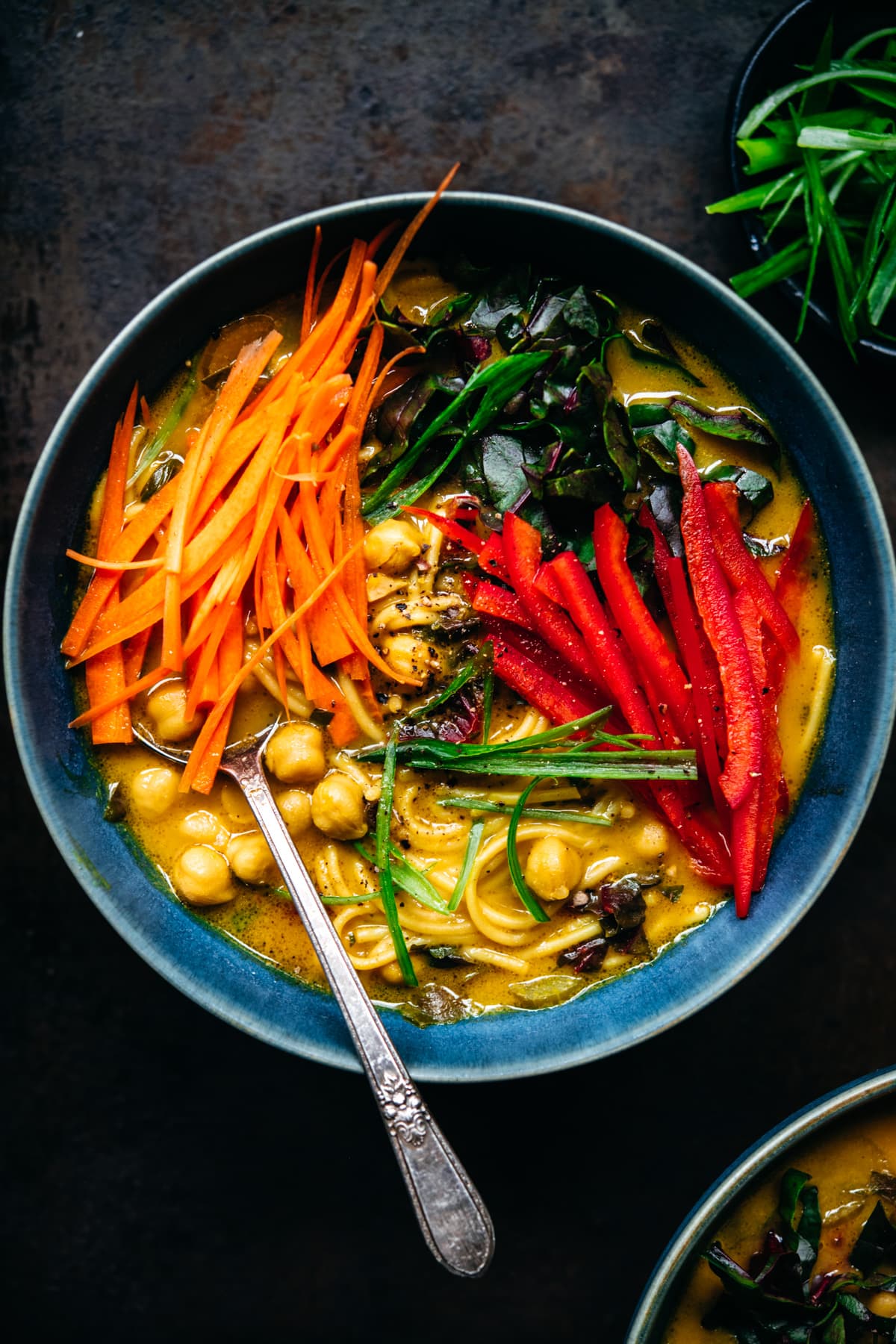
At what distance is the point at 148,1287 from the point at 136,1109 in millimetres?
601

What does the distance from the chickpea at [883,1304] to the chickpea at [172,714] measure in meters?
2.48

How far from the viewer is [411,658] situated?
9.61ft

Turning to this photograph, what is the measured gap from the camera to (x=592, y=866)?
3025 millimetres

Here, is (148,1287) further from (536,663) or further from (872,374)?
(872,374)

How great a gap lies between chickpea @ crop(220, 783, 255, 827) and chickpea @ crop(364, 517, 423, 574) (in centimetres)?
77

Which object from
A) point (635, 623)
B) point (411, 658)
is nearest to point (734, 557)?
point (635, 623)

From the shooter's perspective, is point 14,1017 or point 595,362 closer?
point 595,362

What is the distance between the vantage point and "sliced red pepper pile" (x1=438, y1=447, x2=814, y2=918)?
2834 mm

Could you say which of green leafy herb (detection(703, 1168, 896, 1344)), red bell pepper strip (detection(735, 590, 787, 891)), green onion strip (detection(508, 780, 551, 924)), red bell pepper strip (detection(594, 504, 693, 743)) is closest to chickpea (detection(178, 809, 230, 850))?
green onion strip (detection(508, 780, 551, 924))

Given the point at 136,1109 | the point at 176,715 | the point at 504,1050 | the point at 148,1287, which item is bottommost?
the point at 148,1287

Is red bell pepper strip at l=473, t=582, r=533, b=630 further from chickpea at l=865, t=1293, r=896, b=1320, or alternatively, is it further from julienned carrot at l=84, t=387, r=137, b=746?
chickpea at l=865, t=1293, r=896, b=1320

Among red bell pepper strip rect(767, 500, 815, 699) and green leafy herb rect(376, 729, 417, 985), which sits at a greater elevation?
red bell pepper strip rect(767, 500, 815, 699)

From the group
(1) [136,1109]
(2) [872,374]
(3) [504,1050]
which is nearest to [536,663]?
(3) [504,1050]

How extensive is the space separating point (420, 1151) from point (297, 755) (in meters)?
1.09
